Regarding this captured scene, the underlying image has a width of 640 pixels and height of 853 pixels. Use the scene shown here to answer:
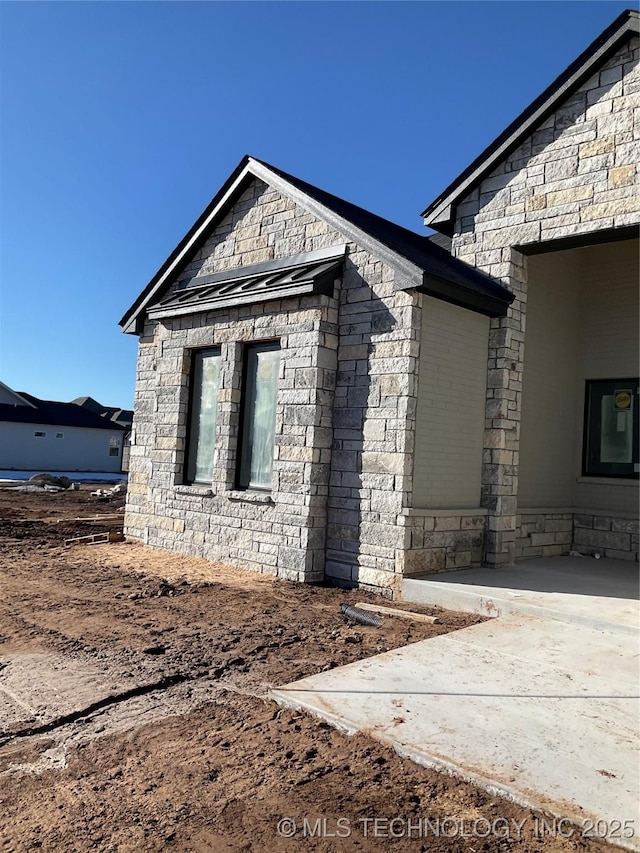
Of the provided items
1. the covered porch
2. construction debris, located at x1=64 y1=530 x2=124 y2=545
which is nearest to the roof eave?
the covered porch

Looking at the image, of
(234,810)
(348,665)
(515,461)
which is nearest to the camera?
(234,810)

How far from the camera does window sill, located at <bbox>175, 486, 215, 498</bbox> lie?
31.8ft

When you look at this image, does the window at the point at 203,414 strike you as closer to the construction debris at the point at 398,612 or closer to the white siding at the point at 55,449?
the construction debris at the point at 398,612

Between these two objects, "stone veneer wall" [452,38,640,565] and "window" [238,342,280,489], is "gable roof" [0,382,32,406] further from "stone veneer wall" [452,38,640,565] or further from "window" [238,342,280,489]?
"stone veneer wall" [452,38,640,565]

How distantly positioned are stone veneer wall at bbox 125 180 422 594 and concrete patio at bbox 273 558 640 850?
162 cm

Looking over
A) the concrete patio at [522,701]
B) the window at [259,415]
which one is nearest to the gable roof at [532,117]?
the window at [259,415]

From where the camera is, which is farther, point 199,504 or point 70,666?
point 199,504

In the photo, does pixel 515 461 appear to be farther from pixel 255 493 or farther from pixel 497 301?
pixel 255 493

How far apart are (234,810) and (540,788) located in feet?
4.90

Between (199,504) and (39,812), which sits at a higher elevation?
(199,504)

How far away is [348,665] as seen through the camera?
4.96 m

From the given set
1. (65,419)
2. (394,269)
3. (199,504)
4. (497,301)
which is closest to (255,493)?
(199,504)

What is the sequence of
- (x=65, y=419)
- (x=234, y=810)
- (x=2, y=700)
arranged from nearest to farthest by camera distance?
(x=234, y=810), (x=2, y=700), (x=65, y=419)

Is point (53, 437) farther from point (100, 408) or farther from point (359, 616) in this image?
point (359, 616)
